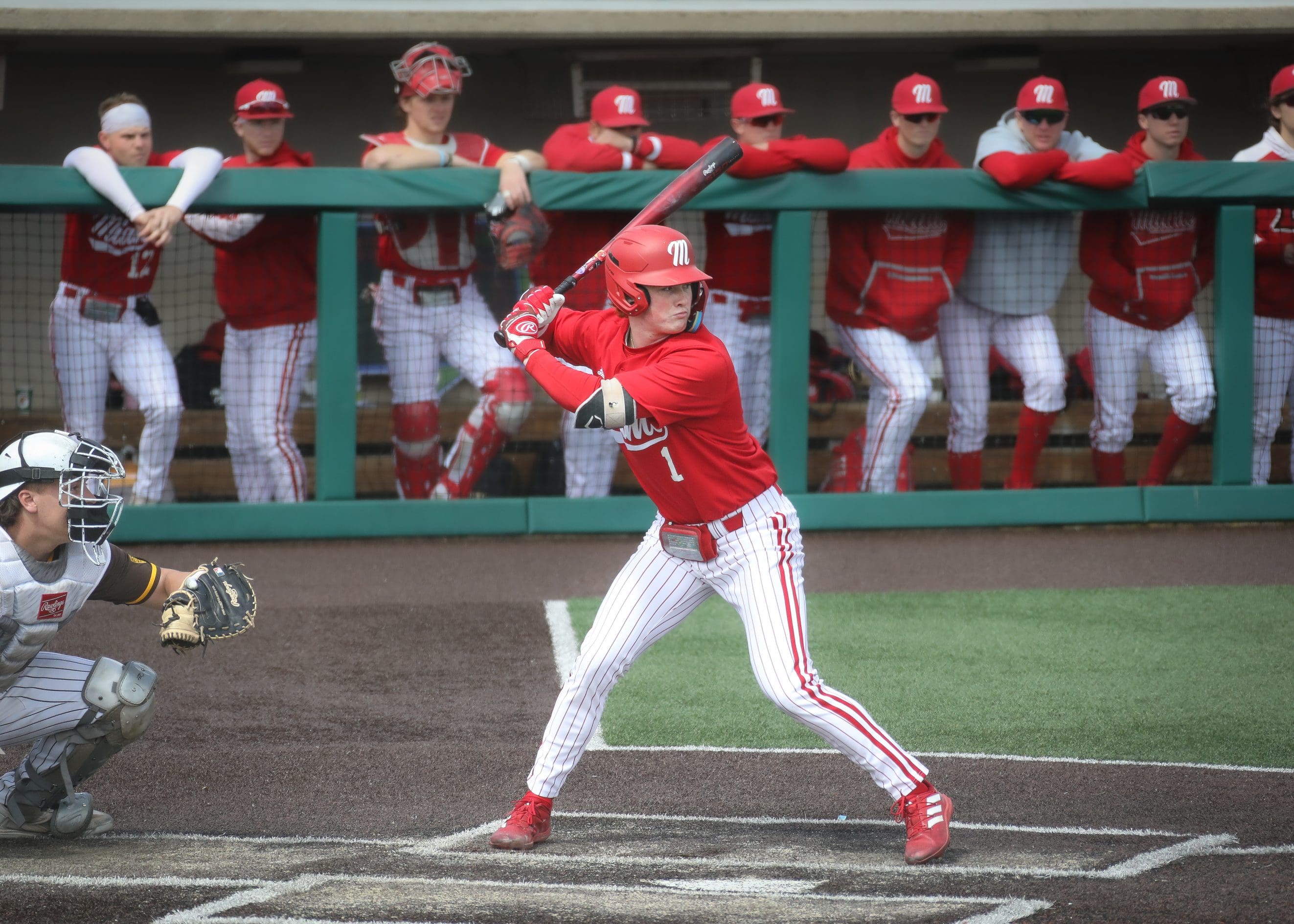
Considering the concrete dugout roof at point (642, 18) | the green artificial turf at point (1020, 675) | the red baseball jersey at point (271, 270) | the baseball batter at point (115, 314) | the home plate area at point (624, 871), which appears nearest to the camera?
the home plate area at point (624, 871)

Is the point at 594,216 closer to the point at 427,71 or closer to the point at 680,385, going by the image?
the point at 427,71

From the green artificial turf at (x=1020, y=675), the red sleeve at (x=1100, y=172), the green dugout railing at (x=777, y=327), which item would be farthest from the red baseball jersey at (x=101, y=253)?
the red sleeve at (x=1100, y=172)

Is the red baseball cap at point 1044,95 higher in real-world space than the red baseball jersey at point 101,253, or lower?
higher

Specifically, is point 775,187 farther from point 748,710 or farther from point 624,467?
point 748,710

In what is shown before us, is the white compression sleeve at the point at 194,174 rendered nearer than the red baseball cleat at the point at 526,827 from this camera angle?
No

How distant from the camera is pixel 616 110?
276 inches

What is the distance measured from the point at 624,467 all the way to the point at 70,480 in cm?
453

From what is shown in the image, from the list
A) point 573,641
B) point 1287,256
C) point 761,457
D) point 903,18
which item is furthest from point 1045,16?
point 761,457

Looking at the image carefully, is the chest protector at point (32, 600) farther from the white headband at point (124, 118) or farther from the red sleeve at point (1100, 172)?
the red sleeve at point (1100, 172)

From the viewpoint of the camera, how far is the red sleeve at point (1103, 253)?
745 centimetres

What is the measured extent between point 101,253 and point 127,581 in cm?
357

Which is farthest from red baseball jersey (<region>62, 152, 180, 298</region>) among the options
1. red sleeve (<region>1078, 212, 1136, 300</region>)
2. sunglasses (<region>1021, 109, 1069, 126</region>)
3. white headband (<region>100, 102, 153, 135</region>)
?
red sleeve (<region>1078, 212, 1136, 300</region>)

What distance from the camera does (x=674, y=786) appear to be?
13.6 ft

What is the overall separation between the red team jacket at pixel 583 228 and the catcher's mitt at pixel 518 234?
200 millimetres
